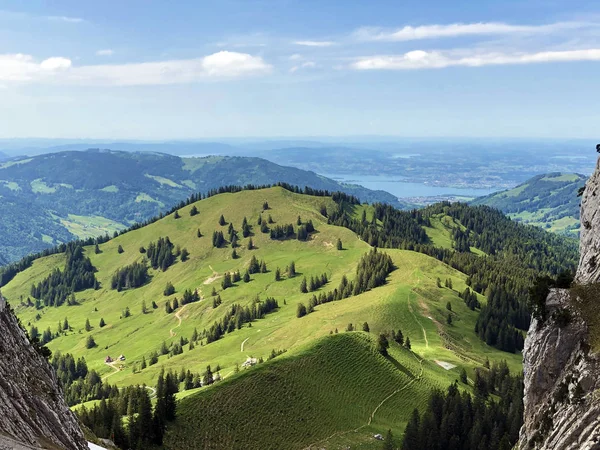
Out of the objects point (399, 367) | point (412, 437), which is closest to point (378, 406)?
point (399, 367)

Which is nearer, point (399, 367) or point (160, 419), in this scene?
point (160, 419)

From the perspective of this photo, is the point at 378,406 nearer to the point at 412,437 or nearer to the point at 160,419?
the point at 412,437

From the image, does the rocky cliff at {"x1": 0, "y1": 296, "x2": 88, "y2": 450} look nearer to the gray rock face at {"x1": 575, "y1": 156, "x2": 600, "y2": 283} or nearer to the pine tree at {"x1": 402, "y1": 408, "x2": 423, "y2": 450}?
the gray rock face at {"x1": 575, "y1": 156, "x2": 600, "y2": 283}

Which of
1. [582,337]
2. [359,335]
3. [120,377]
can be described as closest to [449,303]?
[359,335]

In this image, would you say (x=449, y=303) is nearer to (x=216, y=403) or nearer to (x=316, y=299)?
(x=316, y=299)

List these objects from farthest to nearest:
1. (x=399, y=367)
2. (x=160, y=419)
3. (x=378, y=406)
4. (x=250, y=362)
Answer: (x=250, y=362) < (x=399, y=367) < (x=378, y=406) < (x=160, y=419)

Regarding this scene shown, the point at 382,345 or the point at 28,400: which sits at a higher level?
the point at 28,400
